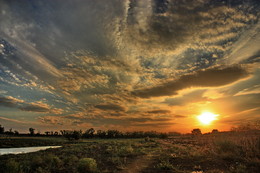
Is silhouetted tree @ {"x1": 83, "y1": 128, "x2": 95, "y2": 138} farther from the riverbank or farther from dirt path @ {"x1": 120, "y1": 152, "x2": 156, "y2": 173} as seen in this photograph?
dirt path @ {"x1": 120, "y1": 152, "x2": 156, "y2": 173}

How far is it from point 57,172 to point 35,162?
4.56 m

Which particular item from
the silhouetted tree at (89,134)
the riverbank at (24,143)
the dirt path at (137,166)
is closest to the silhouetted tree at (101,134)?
the silhouetted tree at (89,134)

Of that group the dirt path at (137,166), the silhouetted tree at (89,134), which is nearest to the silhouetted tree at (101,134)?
the silhouetted tree at (89,134)

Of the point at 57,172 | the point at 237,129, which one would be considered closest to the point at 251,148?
the point at 237,129

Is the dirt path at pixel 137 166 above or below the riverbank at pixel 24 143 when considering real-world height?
above

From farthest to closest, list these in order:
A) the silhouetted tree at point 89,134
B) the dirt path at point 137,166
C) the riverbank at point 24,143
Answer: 1. the silhouetted tree at point 89,134
2. the riverbank at point 24,143
3. the dirt path at point 137,166

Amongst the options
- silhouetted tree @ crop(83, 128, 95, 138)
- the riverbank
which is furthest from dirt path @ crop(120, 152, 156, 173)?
silhouetted tree @ crop(83, 128, 95, 138)

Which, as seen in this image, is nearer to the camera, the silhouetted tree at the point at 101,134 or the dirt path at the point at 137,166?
the dirt path at the point at 137,166

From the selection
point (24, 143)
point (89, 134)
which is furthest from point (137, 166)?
point (89, 134)

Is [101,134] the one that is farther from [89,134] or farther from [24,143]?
[24,143]

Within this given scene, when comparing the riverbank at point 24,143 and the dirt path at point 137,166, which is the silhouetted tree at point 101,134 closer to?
the riverbank at point 24,143

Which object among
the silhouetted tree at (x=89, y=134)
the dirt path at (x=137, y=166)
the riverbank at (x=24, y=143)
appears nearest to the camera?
the dirt path at (x=137, y=166)

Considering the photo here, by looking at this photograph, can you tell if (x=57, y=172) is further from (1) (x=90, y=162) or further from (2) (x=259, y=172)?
(2) (x=259, y=172)

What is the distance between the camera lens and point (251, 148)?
12.9m
